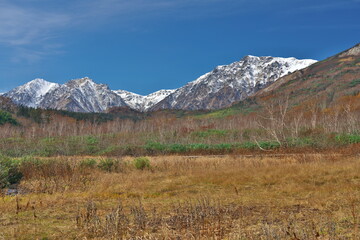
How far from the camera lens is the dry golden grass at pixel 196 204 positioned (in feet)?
28.1

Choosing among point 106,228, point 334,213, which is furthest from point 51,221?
point 334,213

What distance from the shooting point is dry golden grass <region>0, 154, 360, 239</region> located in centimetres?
857

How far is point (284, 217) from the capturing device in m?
10.2

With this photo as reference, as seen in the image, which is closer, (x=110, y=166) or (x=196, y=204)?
(x=196, y=204)

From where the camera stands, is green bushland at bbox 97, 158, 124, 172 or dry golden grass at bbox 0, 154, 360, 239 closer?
dry golden grass at bbox 0, 154, 360, 239

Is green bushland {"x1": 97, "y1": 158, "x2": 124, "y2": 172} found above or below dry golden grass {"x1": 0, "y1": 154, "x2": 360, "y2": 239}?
above

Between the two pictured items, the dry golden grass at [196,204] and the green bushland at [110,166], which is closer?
the dry golden grass at [196,204]

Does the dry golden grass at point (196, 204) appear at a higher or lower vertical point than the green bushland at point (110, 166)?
lower

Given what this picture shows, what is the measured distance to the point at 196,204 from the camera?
461 inches

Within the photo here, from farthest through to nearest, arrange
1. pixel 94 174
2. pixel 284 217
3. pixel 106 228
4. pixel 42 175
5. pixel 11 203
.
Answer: pixel 94 174 → pixel 42 175 → pixel 11 203 → pixel 284 217 → pixel 106 228

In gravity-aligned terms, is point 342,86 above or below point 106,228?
above

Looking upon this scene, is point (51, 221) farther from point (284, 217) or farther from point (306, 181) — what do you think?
point (306, 181)

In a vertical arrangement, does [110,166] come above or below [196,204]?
above

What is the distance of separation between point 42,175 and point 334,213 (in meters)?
17.4
